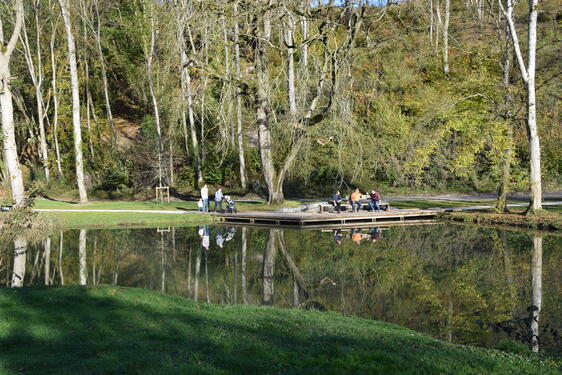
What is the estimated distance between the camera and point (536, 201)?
27438 millimetres

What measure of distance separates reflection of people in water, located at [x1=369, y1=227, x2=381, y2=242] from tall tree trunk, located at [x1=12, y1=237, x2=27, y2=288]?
12.8 meters

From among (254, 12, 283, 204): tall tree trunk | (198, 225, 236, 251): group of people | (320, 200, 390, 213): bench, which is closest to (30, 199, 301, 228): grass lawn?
(254, 12, 283, 204): tall tree trunk

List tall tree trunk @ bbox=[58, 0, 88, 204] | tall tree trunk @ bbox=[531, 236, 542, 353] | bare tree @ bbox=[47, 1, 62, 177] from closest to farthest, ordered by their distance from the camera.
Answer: tall tree trunk @ bbox=[531, 236, 542, 353] < tall tree trunk @ bbox=[58, 0, 88, 204] < bare tree @ bbox=[47, 1, 62, 177]

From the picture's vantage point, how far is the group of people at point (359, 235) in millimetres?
24948

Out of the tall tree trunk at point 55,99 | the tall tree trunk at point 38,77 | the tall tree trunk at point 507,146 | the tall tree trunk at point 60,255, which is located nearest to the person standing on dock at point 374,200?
the tall tree trunk at point 507,146

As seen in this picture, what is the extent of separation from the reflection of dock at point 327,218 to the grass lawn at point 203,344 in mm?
17449

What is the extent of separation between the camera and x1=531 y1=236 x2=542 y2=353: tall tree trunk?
1156 centimetres

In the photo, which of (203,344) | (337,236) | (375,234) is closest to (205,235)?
(337,236)

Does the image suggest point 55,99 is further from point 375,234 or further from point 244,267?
point 244,267

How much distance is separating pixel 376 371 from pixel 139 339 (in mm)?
3474

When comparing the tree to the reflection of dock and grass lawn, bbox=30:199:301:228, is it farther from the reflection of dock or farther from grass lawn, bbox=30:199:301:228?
grass lawn, bbox=30:199:301:228

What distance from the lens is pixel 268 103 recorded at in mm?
30844

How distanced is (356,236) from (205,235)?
248 inches

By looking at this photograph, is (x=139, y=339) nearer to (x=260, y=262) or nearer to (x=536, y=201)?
(x=260, y=262)
